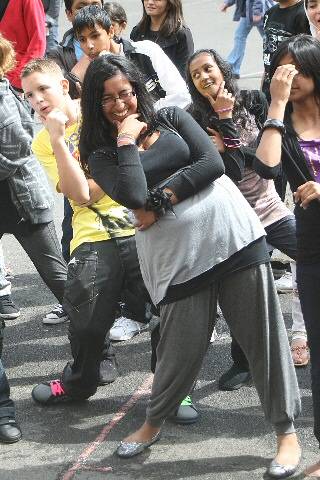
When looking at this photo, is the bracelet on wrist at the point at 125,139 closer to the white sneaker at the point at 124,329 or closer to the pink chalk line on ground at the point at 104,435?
the pink chalk line on ground at the point at 104,435

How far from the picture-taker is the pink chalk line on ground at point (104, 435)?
4.24 meters

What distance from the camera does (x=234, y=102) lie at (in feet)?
15.0

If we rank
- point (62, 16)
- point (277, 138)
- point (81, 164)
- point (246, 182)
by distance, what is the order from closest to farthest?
point (277, 138)
point (81, 164)
point (246, 182)
point (62, 16)

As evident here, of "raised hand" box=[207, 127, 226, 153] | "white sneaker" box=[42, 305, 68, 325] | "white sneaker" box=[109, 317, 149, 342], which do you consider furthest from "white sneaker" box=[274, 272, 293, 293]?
"raised hand" box=[207, 127, 226, 153]

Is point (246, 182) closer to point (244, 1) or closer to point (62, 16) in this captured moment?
point (244, 1)

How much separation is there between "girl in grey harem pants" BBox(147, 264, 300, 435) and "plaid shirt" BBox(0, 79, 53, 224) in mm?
1477

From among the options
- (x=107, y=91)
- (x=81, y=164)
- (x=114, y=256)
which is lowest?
(x=114, y=256)

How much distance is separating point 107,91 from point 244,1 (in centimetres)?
787

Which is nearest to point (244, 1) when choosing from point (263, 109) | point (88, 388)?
point (263, 109)

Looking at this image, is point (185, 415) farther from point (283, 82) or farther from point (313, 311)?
point (283, 82)

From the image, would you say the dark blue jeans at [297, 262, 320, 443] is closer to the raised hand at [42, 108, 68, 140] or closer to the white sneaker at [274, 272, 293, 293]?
the raised hand at [42, 108, 68, 140]

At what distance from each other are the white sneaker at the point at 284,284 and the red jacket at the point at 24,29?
2826 mm

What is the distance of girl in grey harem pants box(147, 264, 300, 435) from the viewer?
396 cm

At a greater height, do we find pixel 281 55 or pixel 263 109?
pixel 281 55
